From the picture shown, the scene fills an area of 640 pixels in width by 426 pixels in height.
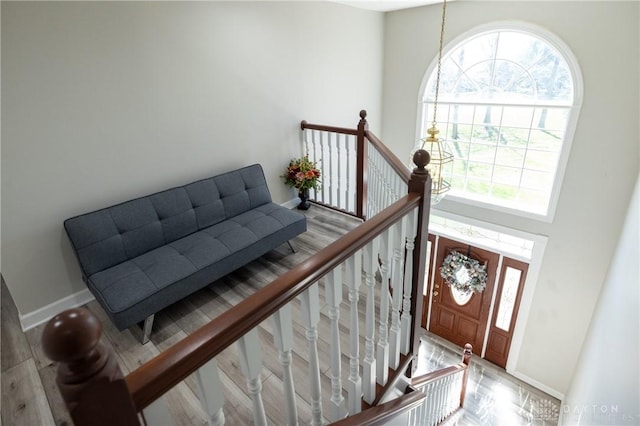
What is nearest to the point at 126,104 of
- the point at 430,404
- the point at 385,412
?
the point at 385,412

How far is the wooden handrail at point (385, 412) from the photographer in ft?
4.73

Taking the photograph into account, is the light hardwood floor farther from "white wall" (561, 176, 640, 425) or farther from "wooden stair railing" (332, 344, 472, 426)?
"white wall" (561, 176, 640, 425)

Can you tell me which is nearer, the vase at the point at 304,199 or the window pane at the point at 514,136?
the vase at the point at 304,199

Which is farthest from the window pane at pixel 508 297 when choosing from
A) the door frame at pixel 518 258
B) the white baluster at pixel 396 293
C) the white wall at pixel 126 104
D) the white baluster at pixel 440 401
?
the white baluster at pixel 396 293

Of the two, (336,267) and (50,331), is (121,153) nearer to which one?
(336,267)

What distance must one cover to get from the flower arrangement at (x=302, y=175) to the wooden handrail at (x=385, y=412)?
2.33 m

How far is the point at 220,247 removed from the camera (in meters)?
2.55

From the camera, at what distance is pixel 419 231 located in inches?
64.5

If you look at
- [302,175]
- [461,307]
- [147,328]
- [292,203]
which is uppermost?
[302,175]

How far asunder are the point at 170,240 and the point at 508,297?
187 inches

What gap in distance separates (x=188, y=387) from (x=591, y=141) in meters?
4.70

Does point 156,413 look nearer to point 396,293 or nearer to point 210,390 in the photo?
point 210,390

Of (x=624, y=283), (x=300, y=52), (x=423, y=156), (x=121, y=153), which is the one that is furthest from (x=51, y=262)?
(x=624, y=283)

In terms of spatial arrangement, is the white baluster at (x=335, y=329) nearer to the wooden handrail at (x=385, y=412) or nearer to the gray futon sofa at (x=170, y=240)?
the wooden handrail at (x=385, y=412)
